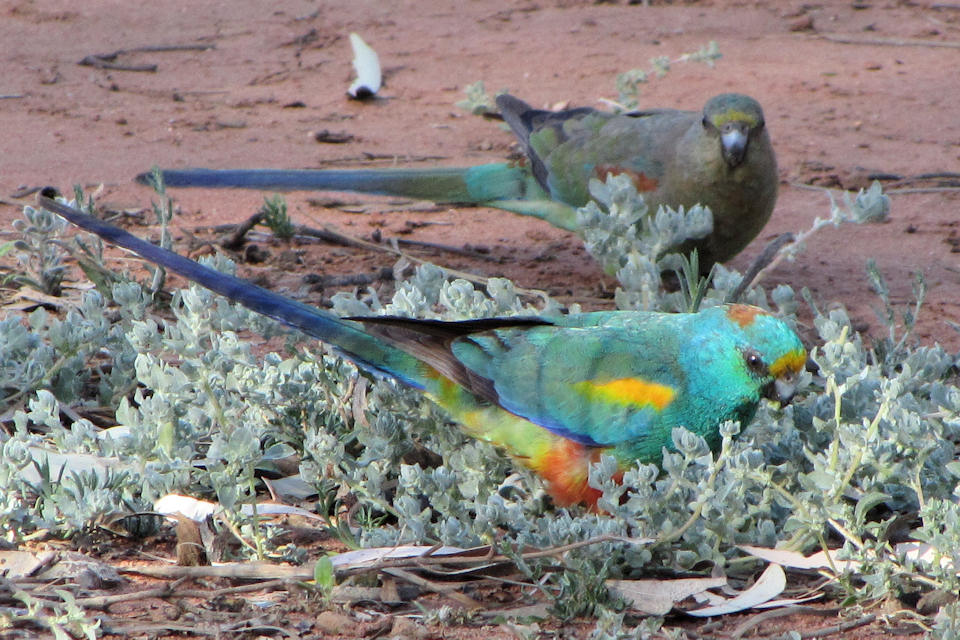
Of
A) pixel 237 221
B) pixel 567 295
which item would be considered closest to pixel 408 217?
pixel 237 221

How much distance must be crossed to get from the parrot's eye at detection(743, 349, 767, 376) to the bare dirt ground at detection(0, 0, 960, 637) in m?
1.70

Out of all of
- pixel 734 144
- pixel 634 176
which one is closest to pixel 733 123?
pixel 734 144

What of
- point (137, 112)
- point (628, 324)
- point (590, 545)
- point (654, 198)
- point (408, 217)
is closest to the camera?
point (590, 545)

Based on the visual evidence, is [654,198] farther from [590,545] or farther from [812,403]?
[590,545]

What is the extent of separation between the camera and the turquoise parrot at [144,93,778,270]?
491 centimetres

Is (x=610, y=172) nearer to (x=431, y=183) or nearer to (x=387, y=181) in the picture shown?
(x=431, y=183)

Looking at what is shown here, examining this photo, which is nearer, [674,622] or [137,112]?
[674,622]

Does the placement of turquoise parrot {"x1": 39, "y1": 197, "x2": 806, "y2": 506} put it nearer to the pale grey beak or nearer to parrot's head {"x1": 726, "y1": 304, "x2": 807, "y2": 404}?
parrot's head {"x1": 726, "y1": 304, "x2": 807, "y2": 404}

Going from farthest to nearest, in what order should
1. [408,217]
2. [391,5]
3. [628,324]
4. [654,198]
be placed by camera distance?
[391,5]
[408,217]
[654,198]
[628,324]

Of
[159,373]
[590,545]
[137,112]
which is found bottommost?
[590,545]

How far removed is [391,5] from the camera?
368 inches

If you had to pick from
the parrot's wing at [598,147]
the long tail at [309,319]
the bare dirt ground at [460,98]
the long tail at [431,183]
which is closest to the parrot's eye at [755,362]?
the long tail at [309,319]

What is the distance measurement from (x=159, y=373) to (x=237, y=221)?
248 centimetres

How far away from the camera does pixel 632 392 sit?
299 centimetres
